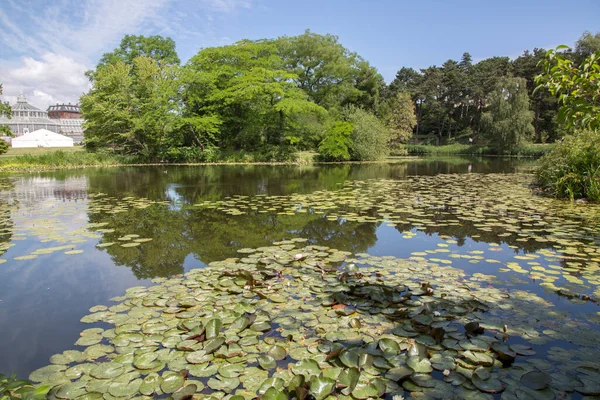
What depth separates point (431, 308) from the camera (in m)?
3.05

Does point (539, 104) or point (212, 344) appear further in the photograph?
point (539, 104)

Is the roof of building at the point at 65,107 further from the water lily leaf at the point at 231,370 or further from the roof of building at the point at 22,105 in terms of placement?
the water lily leaf at the point at 231,370

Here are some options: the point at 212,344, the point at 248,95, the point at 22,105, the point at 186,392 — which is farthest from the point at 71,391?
the point at 22,105

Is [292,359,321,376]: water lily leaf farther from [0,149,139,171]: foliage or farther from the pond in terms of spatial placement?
[0,149,139,171]: foliage

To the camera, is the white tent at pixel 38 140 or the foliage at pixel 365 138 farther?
the white tent at pixel 38 140

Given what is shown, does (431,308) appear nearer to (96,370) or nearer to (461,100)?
(96,370)

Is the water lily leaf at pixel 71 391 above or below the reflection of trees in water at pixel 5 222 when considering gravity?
below

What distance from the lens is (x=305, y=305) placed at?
3.31 meters

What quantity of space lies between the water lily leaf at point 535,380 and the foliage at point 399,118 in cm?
4061

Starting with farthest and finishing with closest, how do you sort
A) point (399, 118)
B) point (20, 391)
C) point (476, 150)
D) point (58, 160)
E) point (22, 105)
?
point (22, 105) < point (476, 150) < point (399, 118) < point (58, 160) < point (20, 391)

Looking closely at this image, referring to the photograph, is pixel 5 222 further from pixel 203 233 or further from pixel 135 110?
pixel 135 110

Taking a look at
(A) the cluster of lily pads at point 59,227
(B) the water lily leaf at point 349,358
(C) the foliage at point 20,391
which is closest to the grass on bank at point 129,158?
(A) the cluster of lily pads at point 59,227

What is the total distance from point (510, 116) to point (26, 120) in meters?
75.0

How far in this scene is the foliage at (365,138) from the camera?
2848 cm
